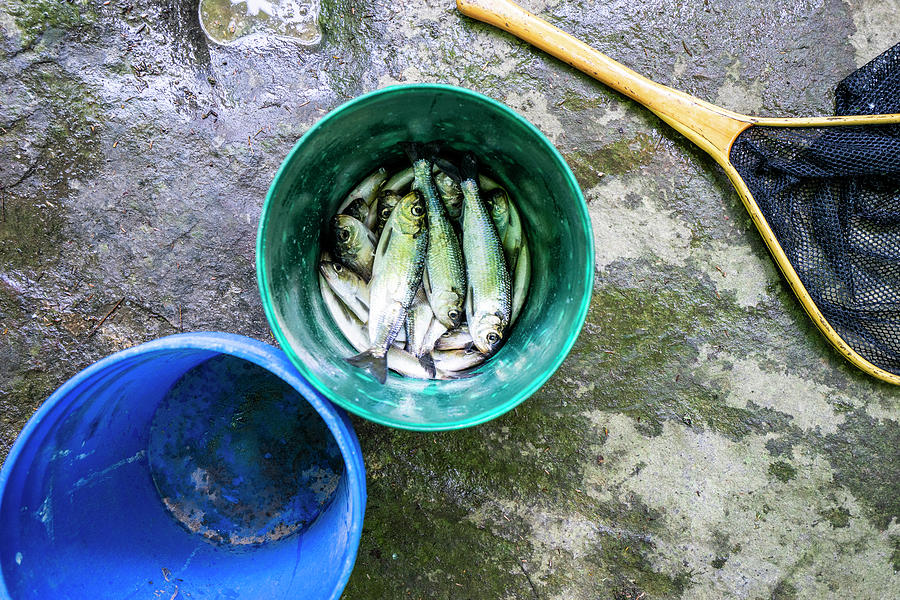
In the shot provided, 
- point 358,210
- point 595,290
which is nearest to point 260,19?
point 358,210

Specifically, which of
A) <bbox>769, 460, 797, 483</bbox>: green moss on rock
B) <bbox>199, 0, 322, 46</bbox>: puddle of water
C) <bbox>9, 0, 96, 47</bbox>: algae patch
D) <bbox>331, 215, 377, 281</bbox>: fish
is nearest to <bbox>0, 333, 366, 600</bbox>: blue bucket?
<bbox>331, 215, 377, 281</bbox>: fish

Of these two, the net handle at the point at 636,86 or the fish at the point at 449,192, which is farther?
the net handle at the point at 636,86

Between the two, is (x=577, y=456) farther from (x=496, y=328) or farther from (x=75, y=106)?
(x=75, y=106)

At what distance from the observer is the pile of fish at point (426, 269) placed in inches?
75.5

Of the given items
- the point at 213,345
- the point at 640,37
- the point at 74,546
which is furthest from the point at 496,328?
the point at 74,546

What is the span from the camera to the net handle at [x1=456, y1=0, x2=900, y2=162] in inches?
83.7

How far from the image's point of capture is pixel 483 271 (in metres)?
1.92

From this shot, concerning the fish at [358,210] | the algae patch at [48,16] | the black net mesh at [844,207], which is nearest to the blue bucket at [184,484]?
the fish at [358,210]

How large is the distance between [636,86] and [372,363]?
147 centimetres

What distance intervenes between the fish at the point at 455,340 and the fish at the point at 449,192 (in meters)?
0.43

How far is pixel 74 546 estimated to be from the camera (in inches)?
69.6

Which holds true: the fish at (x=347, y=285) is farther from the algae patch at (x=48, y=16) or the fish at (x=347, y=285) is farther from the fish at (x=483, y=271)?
the algae patch at (x=48, y=16)

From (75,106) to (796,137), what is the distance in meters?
2.83

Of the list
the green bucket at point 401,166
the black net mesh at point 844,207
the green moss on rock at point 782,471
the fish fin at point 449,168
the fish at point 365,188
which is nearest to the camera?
the green bucket at point 401,166
